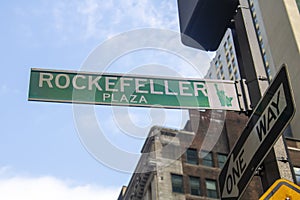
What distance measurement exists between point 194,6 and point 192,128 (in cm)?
138

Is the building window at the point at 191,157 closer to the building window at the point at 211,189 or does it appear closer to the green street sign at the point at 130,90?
the building window at the point at 211,189

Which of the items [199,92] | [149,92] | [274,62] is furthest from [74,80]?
[274,62]

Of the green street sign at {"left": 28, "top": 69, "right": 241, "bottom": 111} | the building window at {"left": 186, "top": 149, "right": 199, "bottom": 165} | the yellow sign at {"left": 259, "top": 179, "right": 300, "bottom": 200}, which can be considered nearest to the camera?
the yellow sign at {"left": 259, "top": 179, "right": 300, "bottom": 200}

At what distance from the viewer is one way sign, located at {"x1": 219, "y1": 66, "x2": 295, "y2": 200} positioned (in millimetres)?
3672

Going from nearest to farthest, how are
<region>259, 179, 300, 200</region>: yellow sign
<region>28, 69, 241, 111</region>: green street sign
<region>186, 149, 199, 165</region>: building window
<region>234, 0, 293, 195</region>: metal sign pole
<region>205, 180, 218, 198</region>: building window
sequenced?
<region>259, 179, 300, 200</region>: yellow sign < <region>234, 0, 293, 195</region>: metal sign pole < <region>28, 69, 241, 111</region>: green street sign < <region>205, 180, 218, 198</region>: building window < <region>186, 149, 199, 165</region>: building window

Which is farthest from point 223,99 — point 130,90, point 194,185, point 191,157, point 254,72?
point 191,157

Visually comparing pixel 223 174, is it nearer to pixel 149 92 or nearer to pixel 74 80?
pixel 149 92

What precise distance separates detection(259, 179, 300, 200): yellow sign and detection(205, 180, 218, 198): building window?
3632cm

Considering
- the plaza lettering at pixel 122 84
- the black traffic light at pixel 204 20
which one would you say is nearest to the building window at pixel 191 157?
the black traffic light at pixel 204 20

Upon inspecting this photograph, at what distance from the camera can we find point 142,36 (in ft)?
16.8

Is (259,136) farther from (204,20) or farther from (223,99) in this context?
(204,20)

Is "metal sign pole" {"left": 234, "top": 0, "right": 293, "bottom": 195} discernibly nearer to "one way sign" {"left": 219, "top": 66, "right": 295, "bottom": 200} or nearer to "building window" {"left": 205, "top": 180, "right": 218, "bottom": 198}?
"one way sign" {"left": 219, "top": 66, "right": 295, "bottom": 200}

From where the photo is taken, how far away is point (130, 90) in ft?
16.6

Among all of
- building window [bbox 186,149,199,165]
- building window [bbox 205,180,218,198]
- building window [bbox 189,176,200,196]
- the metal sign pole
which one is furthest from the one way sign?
building window [bbox 186,149,199,165]
